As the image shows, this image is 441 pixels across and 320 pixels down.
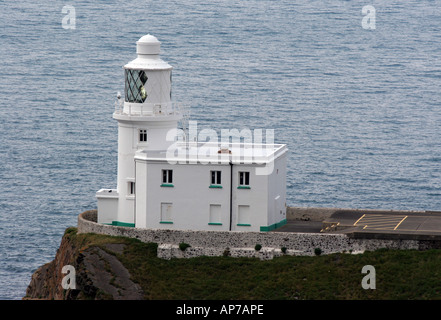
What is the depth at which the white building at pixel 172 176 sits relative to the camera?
2559 inches

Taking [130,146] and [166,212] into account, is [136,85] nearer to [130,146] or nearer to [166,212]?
[130,146]

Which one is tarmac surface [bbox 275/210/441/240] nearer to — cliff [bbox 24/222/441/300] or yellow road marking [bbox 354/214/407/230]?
yellow road marking [bbox 354/214/407/230]

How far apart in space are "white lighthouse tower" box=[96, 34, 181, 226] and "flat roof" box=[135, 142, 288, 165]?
3.37 ft

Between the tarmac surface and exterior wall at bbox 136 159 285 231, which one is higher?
exterior wall at bbox 136 159 285 231

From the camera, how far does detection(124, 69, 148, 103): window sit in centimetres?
6769

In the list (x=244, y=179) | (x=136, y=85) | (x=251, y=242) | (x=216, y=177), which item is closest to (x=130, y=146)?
(x=136, y=85)

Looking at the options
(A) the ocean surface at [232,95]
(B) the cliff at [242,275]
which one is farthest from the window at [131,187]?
(A) the ocean surface at [232,95]

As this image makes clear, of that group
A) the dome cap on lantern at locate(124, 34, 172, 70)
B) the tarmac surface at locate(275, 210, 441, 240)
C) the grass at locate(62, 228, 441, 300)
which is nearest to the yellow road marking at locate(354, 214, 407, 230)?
the tarmac surface at locate(275, 210, 441, 240)

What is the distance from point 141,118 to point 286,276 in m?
13.2

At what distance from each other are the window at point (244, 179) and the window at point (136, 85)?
7.88 metres

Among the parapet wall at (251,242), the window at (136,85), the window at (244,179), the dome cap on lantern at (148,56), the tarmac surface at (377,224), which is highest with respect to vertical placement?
the dome cap on lantern at (148,56)

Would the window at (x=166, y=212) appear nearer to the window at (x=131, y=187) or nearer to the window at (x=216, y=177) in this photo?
the window at (x=131, y=187)
